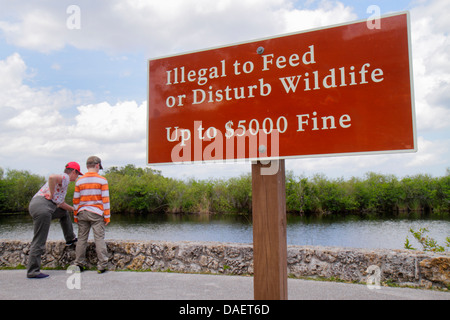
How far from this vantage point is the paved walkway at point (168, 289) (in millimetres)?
3854

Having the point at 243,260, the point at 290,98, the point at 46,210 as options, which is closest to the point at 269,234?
the point at 290,98

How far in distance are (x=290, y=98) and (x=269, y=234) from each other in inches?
37.1

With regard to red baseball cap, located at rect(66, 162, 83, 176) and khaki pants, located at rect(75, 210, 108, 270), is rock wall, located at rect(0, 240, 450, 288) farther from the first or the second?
red baseball cap, located at rect(66, 162, 83, 176)

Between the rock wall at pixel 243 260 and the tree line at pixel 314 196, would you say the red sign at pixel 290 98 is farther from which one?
the tree line at pixel 314 196

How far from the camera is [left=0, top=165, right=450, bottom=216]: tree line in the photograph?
36781 millimetres

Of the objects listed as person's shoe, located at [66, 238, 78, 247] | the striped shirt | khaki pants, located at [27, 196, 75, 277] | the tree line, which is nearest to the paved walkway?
khaki pants, located at [27, 196, 75, 277]

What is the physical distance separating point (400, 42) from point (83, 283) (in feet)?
14.4

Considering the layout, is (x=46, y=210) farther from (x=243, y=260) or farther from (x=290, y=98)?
(x=290, y=98)

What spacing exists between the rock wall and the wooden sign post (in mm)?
2397

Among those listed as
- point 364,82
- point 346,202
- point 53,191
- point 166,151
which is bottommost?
point 346,202

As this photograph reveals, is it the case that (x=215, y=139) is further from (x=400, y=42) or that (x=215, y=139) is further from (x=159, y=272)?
(x=159, y=272)

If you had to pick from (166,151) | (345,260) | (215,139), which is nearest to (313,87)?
(215,139)

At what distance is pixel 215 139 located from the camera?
249 centimetres

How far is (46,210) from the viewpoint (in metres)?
4.84
